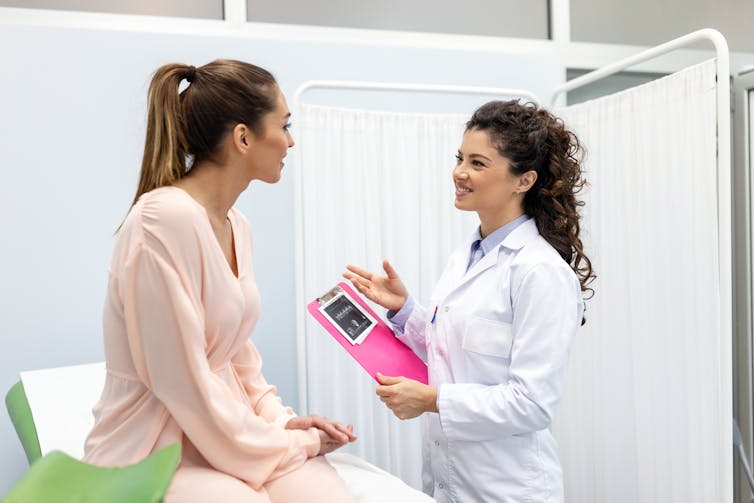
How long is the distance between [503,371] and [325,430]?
1.63 feet

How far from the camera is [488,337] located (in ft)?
5.98

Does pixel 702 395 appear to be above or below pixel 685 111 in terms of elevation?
below

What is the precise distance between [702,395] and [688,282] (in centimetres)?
33

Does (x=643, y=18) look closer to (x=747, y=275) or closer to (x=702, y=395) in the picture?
(x=747, y=275)

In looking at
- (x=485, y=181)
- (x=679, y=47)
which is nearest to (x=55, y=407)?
(x=485, y=181)

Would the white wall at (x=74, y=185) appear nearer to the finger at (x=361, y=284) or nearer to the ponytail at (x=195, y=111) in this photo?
the finger at (x=361, y=284)

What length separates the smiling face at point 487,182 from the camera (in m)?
1.89

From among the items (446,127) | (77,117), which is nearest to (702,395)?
(446,127)

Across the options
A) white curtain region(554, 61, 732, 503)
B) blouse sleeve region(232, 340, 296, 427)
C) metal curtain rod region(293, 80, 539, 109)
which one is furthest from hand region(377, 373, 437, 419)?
metal curtain rod region(293, 80, 539, 109)

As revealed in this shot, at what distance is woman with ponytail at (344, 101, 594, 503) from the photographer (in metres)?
1.74

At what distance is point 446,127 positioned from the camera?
2.80 metres

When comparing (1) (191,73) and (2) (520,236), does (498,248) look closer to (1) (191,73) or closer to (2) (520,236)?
(2) (520,236)

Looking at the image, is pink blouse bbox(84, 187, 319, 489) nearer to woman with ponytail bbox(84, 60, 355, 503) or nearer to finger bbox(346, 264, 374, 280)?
woman with ponytail bbox(84, 60, 355, 503)

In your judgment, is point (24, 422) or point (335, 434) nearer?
point (335, 434)
